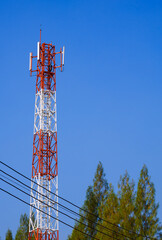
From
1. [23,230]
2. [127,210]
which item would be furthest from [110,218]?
[23,230]

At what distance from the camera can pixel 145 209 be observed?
106 feet

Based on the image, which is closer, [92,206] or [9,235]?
[92,206]

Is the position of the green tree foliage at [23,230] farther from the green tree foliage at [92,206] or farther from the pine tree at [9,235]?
the green tree foliage at [92,206]

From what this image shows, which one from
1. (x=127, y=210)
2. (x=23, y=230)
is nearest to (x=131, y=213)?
(x=127, y=210)

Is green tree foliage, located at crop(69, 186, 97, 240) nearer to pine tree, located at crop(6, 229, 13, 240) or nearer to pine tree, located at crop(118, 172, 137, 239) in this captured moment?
pine tree, located at crop(118, 172, 137, 239)

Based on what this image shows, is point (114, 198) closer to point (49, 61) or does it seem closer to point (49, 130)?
point (49, 130)

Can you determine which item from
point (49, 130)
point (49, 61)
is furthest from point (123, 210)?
point (49, 61)

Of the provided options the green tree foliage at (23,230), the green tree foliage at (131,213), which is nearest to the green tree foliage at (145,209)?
the green tree foliage at (131,213)

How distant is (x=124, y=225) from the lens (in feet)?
105

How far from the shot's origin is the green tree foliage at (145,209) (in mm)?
31344

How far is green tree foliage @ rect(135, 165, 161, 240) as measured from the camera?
31344 mm

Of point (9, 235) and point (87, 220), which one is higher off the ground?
point (9, 235)

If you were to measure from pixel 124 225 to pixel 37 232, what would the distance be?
248 inches

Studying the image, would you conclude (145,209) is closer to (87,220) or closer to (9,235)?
(87,220)
